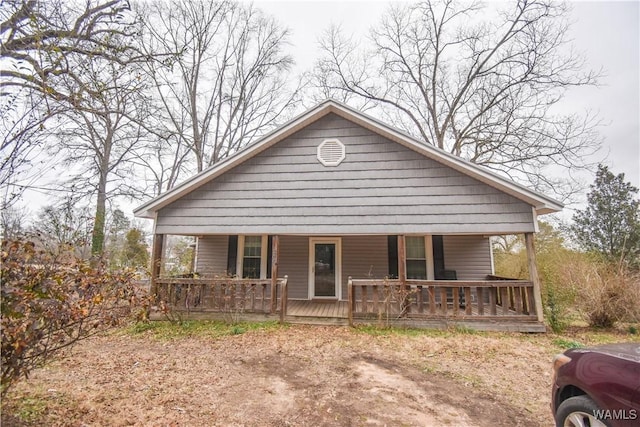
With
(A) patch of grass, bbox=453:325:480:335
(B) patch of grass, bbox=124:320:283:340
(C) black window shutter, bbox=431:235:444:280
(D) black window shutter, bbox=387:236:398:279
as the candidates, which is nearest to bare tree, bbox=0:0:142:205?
(B) patch of grass, bbox=124:320:283:340

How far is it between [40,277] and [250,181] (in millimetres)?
5507

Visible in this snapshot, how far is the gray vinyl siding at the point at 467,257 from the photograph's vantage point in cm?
897

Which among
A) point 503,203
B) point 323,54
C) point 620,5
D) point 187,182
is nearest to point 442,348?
point 503,203

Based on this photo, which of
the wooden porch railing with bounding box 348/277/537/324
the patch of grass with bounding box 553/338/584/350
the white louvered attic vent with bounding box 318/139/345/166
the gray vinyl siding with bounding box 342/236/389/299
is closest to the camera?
the patch of grass with bounding box 553/338/584/350

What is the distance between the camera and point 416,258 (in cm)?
889

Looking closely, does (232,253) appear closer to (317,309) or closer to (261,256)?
(261,256)

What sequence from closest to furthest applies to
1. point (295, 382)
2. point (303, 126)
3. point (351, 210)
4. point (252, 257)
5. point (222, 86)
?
point (295, 382) → point (351, 210) → point (303, 126) → point (252, 257) → point (222, 86)

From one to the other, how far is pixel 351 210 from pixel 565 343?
5.24m

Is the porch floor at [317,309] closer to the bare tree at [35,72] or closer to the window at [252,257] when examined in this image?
the window at [252,257]

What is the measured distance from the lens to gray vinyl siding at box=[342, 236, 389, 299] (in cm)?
920

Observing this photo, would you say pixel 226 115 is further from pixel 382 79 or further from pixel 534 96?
pixel 534 96

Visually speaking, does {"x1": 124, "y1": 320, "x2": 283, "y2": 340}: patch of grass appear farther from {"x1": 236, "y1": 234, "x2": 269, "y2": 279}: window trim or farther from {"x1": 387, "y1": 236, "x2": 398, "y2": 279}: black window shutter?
{"x1": 387, "y1": 236, "x2": 398, "y2": 279}: black window shutter

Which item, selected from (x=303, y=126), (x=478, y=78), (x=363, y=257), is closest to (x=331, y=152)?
(x=303, y=126)

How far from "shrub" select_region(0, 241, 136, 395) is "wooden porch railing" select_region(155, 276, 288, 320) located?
4261 mm
